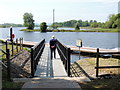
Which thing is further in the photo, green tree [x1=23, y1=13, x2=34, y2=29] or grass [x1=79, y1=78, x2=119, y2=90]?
green tree [x1=23, y1=13, x2=34, y2=29]

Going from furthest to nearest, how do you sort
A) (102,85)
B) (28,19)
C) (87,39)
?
(28,19)
(87,39)
(102,85)

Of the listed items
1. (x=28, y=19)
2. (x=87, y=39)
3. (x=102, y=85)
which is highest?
(x=28, y=19)

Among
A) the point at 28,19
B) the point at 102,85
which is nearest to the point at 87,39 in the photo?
the point at 102,85

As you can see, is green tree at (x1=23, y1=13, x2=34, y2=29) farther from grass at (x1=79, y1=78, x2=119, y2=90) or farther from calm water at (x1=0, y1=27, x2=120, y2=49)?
grass at (x1=79, y1=78, x2=119, y2=90)

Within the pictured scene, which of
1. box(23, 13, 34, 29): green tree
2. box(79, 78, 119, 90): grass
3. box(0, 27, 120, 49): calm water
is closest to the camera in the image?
box(79, 78, 119, 90): grass

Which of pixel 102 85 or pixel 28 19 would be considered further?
pixel 28 19

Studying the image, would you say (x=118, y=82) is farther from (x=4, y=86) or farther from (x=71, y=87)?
(x=4, y=86)

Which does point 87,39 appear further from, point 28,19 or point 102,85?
point 28,19

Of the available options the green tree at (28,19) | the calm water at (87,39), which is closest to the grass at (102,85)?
the calm water at (87,39)

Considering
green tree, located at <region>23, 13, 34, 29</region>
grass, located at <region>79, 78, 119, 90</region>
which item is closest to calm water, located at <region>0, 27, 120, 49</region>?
grass, located at <region>79, 78, 119, 90</region>

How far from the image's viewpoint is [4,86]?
6066mm

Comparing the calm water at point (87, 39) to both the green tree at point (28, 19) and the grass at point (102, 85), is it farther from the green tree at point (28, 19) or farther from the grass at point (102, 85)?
the green tree at point (28, 19)

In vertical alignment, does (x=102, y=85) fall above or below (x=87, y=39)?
above

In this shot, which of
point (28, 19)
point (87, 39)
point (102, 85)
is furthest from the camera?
point (28, 19)
